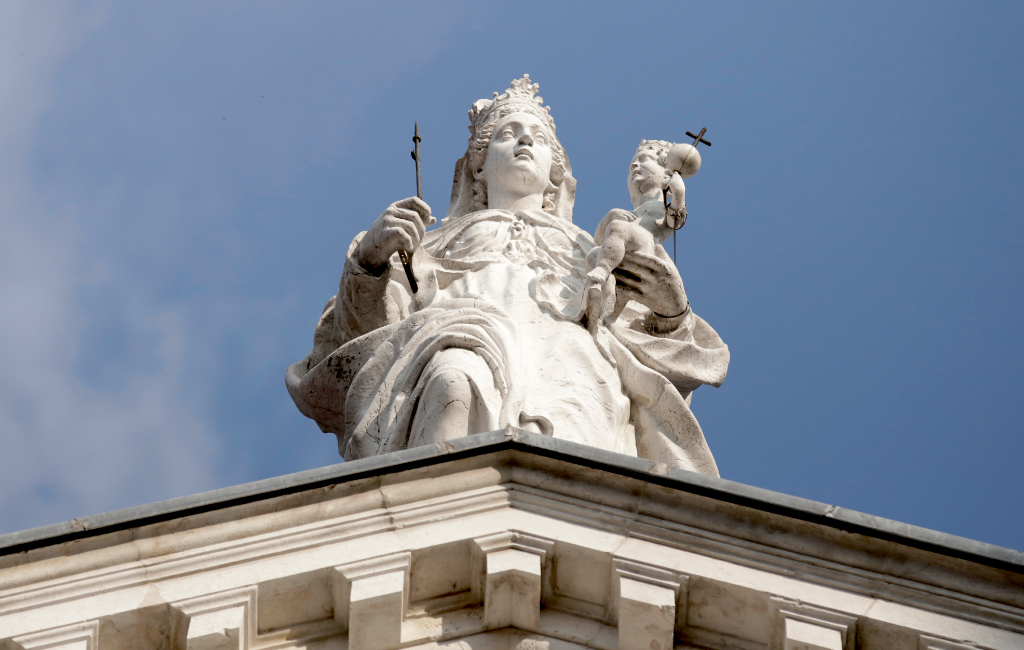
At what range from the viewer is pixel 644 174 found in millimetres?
14578

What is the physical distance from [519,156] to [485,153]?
2.16 ft

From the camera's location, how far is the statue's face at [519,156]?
14.8 m

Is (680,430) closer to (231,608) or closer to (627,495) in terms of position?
(627,495)

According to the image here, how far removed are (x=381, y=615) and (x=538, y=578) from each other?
0.71 metres

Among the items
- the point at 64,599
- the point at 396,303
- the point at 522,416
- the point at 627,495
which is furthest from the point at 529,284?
the point at 64,599

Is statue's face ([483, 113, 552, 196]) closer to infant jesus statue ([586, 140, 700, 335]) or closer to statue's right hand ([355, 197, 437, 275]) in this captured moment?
infant jesus statue ([586, 140, 700, 335])

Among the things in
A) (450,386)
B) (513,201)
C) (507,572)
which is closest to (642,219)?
(513,201)

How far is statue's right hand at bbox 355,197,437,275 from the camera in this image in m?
12.6

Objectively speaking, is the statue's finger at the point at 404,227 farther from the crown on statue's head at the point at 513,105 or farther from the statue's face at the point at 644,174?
the crown on statue's head at the point at 513,105

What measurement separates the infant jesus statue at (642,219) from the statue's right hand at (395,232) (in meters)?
1.18

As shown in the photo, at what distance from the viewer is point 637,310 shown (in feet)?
45.1

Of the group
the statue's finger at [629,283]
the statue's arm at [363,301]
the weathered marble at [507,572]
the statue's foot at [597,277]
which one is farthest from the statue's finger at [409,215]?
the weathered marble at [507,572]

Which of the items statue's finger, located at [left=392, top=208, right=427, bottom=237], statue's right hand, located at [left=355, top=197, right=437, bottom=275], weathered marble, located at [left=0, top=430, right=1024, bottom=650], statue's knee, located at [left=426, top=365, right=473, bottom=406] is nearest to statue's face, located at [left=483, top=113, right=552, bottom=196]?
statue's right hand, located at [left=355, top=197, right=437, bottom=275]

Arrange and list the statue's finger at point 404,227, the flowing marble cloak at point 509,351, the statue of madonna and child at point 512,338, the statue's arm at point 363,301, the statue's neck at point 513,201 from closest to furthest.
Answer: the statue of madonna and child at point 512,338
the flowing marble cloak at point 509,351
the statue's finger at point 404,227
the statue's arm at point 363,301
the statue's neck at point 513,201
